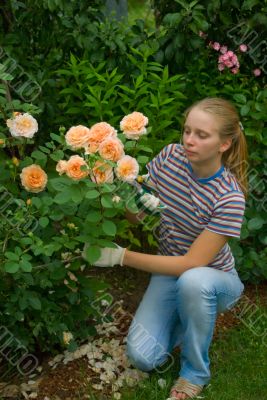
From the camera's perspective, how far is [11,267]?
2260mm

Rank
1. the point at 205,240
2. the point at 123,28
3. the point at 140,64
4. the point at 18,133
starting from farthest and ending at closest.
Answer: the point at 123,28 → the point at 140,64 → the point at 205,240 → the point at 18,133

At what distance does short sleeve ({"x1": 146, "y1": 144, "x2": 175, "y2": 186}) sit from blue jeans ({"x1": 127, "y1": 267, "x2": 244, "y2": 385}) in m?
0.40

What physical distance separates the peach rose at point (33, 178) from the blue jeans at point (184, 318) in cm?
65

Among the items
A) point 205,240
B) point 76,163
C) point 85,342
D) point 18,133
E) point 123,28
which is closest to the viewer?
point 76,163

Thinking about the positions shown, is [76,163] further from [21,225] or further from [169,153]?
[169,153]

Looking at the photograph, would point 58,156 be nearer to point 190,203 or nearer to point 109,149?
point 109,149

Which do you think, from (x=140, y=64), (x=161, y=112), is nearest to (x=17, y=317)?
(x=161, y=112)

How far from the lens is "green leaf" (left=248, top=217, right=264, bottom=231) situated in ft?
10.7

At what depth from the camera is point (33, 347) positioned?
2.80m

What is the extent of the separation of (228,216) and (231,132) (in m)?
0.31

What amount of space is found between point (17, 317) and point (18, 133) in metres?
0.63

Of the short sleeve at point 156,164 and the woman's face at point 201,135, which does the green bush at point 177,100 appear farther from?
the woman's face at point 201,135

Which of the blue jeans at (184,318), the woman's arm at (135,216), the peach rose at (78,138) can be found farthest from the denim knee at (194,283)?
the peach rose at (78,138)

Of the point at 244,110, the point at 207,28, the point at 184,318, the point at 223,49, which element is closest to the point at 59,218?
the point at 184,318
